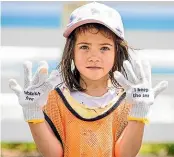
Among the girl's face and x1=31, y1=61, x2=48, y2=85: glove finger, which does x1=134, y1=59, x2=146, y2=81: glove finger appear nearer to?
the girl's face

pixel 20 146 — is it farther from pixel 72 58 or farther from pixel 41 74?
pixel 41 74

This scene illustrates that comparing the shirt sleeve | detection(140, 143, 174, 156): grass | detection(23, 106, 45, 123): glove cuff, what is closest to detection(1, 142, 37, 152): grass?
detection(140, 143, 174, 156): grass

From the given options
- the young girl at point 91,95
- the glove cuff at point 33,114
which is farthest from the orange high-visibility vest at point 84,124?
the glove cuff at point 33,114

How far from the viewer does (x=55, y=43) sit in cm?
293

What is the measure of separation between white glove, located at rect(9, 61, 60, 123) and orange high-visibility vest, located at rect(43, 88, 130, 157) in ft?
0.47

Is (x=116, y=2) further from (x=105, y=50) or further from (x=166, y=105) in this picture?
(x=105, y=50)

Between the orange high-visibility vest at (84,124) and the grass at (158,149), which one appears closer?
the orange high-visibility vest at (84,124)

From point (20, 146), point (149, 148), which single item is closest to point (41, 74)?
point (20, 146)

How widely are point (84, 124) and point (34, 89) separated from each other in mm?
252

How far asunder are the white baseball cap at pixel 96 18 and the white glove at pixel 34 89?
0.21m

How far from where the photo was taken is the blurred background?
2848 millimetres

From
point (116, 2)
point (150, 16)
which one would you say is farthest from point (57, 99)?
point (150, 16)

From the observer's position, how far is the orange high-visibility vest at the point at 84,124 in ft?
5.62

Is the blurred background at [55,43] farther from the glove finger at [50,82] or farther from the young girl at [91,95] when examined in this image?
the glove finger at [50,82]
